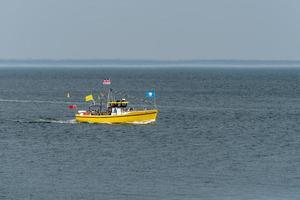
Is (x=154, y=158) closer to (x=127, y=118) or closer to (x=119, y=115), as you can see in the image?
(x=119, y=115)

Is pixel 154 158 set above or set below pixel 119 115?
below

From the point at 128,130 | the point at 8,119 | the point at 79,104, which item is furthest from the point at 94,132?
the point at 79,104

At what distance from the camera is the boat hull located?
128 metres

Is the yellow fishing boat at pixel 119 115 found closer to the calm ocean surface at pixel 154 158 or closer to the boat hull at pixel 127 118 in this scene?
the boat hull at pixel 127 118

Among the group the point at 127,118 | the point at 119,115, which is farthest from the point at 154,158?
the point at 127,118

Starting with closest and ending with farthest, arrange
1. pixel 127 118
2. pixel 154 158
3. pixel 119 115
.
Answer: pixel 154 158, pixel 119 115, pixel 127 118

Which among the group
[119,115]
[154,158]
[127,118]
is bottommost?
[154,158]

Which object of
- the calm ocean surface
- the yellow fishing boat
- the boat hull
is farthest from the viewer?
the boat hull

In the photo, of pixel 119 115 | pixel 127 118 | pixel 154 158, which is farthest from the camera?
pixel 127 118

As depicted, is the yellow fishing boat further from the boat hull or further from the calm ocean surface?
the calm ocean surface

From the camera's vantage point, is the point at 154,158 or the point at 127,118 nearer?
the point at 154,158

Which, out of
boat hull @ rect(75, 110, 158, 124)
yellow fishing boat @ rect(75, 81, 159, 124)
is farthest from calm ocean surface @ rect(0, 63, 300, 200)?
yellow fishing boat @ rect(75, 81, 159, 124)

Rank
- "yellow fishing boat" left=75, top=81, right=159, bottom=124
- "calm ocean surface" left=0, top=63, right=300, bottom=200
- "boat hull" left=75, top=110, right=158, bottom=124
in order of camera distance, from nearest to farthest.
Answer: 1. "calm ocean surface" left=0, top=63, right=300, bottom=200
2. "yellow fishing boat" left=75, top=81, right=159, bottom=124
3. "boat hull" left=75, top=110, right=158, bottom=124

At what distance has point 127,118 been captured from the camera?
5039 inches
